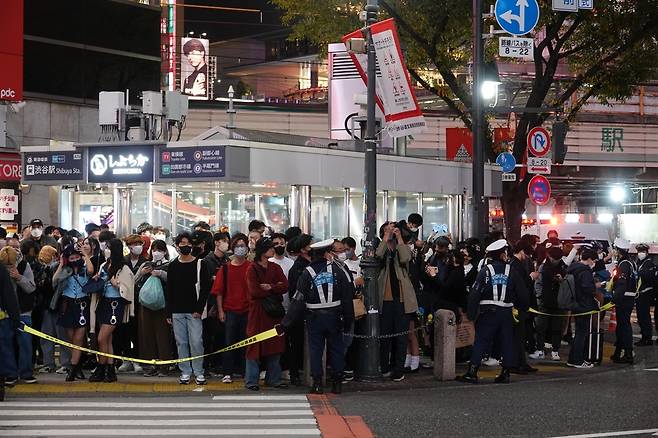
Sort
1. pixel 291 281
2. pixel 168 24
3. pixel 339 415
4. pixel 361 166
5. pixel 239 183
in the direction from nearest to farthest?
1. pixel 339 415
2. pixel 291 281
3. pixel 239 183
4. pixel 361 166
5. pixel 168 24

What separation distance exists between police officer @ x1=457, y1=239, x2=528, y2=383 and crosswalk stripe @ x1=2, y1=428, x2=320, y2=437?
4.10m

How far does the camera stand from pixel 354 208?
21719 millimetres

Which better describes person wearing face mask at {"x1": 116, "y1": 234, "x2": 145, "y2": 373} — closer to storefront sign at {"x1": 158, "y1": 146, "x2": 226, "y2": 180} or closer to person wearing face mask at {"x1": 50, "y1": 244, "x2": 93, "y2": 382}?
person wearing face mask at {"x1": 50, "y1": 244, "x2": 93, "y2": 382}

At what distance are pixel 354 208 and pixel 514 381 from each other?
721cm

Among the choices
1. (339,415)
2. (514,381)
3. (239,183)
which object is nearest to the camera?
(339,415)

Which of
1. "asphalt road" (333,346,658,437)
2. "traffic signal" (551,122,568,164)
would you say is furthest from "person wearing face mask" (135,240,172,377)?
"traffic signal" (551,122,568,164)

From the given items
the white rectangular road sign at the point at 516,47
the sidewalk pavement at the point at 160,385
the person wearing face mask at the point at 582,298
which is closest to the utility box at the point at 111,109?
the white rectangular road sign at the point at 516,47

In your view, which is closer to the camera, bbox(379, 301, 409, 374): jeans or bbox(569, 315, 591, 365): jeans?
bbox(379, 301, 409, 374): jeans

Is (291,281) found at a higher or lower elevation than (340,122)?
lower

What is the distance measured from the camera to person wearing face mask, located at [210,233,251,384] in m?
13.9

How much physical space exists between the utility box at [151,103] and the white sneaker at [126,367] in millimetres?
6765

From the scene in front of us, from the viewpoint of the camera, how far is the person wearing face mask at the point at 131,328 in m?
14.8

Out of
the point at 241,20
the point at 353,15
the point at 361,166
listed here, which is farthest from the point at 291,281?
the point at 241,20

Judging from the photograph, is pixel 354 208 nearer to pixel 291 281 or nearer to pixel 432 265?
pixel 432 265
